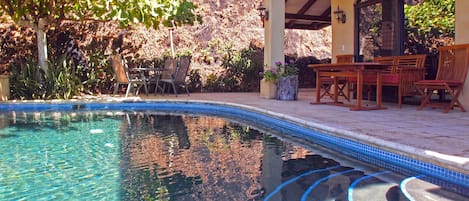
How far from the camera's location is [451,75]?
6.07 metres

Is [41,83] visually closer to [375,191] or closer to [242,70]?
[242,70]

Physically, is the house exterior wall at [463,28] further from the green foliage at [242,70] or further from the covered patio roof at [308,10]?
the green foliage at [242,70]

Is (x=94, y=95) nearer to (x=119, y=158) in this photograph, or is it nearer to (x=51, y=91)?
(x=51, y=91)

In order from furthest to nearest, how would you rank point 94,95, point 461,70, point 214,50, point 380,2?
point 214,50, point 94,95, point 380,2, point 461,70

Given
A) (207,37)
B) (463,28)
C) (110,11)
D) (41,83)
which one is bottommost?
(41,83)

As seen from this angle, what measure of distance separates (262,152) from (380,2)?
16.5ft

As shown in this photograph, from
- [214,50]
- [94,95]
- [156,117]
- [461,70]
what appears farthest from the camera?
[214,50]

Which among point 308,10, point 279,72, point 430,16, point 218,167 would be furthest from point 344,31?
point 218,167

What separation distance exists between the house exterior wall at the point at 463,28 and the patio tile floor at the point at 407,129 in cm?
22

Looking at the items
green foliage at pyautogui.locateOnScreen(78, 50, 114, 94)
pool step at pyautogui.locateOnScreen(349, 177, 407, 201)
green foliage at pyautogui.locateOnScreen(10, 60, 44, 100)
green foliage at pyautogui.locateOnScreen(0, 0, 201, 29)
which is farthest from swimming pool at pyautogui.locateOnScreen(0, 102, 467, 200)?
green foliage at pyautogui.locateOnScreen(78, 50, 114, 94)

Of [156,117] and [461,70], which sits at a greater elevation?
[461,70]

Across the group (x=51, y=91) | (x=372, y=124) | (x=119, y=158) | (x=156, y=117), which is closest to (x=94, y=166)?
(x=119, y=158)

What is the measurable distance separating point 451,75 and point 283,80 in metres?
3.08

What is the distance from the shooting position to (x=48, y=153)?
4270mm
